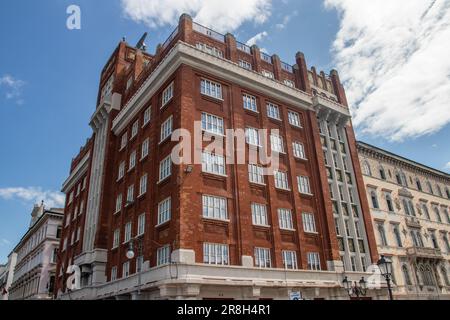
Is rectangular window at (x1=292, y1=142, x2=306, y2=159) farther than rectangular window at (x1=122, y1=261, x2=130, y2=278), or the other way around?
rectangular window at (x1=292, y1=142, x2=306, y2=159)

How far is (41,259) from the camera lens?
5184cm

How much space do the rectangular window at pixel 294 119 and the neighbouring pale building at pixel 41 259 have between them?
3981cm

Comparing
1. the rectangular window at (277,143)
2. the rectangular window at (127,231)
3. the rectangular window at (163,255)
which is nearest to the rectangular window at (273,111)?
the rectangular window at (277,143)

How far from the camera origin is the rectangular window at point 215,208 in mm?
22266

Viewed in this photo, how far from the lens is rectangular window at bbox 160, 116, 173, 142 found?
83.1 feet

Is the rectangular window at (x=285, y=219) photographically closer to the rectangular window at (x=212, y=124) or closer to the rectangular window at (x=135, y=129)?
the rectangular window at (x=212, y=124)

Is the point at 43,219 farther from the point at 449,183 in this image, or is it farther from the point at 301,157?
the point at 449,183

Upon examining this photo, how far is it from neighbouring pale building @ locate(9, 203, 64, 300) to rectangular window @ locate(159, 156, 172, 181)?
109ft

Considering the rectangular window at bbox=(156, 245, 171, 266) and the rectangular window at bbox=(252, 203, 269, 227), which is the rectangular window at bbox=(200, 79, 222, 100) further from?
the rectangular window at bbox=(156, 245, 171, 266)

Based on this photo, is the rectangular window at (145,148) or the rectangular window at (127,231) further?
the rectangular window at (145,148)

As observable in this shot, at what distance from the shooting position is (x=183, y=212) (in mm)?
20812

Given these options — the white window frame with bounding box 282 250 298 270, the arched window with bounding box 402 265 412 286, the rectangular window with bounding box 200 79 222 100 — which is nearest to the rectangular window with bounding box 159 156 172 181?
the rectangular window with bounding box 200 79 222 100
